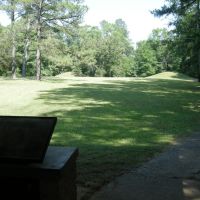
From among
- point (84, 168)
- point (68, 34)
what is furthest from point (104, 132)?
point (68, 34)

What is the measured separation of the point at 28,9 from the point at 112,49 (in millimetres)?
Result: 40755

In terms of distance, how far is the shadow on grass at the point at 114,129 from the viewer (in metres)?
6.34

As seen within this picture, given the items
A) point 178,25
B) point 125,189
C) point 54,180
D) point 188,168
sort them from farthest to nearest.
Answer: point 178,25
point 188,168
point 125,189
point 54,180

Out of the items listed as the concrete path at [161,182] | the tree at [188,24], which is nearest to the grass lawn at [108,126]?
→ the concrete path at [161,182]

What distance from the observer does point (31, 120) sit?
148 inches

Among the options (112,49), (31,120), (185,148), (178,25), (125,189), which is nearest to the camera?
(31,120)

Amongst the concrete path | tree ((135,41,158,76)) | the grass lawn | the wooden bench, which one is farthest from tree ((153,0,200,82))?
tree ((135,41,158,76))

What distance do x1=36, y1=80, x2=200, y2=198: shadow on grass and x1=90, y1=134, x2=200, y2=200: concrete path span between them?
239mm

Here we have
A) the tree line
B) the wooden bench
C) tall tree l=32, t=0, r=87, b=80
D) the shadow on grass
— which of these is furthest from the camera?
tall tree l=32, t=0, r=87, b=80

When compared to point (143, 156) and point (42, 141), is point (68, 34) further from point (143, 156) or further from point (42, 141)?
point (42, 141)

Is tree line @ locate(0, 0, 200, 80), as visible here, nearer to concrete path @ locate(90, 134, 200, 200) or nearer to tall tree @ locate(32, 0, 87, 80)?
tall tree @ locate(32, 0, 87, 80)

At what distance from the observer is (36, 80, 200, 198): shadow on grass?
6.34 metres

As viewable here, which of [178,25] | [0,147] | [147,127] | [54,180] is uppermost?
[178,25]

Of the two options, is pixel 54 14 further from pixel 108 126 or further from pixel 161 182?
pixel 161 182
